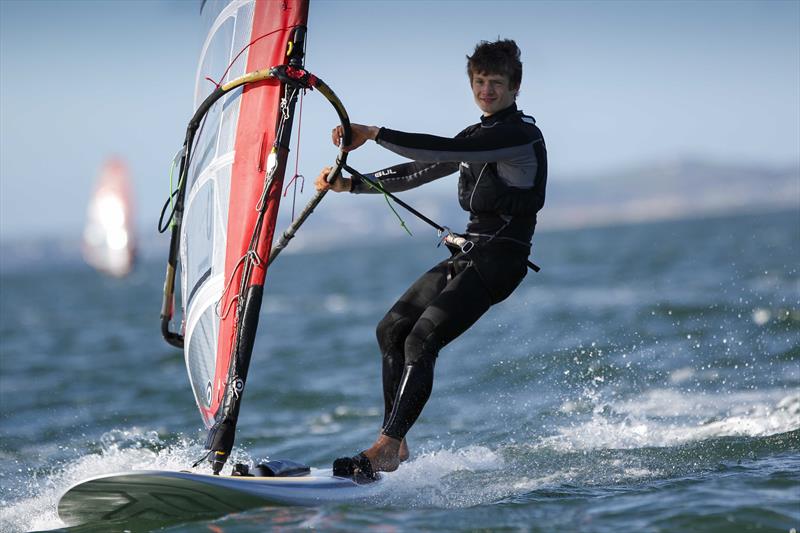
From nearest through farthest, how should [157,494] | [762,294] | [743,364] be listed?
1. [157,494]
2. [743,364]
3. [762,294]

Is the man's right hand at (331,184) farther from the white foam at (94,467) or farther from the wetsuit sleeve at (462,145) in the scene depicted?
the white foam at (94,467)

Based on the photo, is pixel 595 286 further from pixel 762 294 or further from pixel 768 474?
pixel 768 474

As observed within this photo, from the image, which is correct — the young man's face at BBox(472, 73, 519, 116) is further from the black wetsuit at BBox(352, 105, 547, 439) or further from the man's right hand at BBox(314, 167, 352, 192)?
the man's right hand at BBox(314, 167, 352, 192)

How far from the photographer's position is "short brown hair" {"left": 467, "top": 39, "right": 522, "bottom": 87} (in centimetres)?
489

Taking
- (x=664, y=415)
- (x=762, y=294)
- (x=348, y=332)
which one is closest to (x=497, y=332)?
(x=348, y=332)

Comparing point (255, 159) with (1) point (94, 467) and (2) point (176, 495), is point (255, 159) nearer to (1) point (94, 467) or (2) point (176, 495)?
(2) point (176, 495)

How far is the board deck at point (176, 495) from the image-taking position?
14.3 feet

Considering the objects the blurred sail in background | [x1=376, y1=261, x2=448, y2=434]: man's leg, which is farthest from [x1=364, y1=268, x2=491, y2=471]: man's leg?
the blurred sail in background

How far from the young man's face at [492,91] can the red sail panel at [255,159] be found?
904 millimetres

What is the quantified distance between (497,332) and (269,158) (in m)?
9.19

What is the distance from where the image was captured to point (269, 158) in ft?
16.9

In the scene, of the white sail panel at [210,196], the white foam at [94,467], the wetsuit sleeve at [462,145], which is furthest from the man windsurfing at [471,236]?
the white foam at [94,467]

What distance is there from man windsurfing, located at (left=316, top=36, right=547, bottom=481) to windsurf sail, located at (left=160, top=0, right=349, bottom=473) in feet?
1.31

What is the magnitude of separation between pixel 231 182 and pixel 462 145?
51.2 inches
